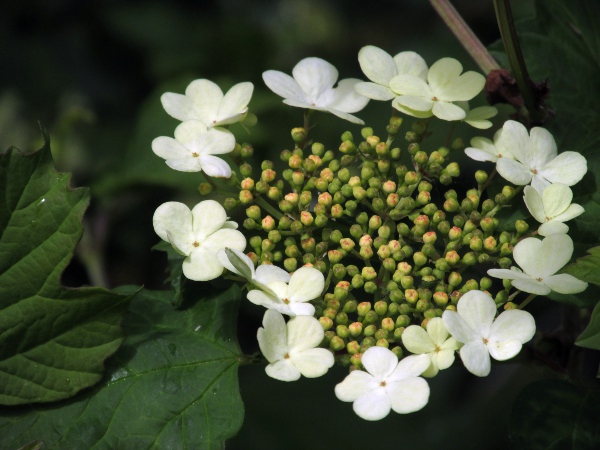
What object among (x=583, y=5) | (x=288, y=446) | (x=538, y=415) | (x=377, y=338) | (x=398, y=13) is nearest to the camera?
(x=377, y=338)

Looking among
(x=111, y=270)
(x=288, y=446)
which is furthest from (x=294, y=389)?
(x=111, y=270)

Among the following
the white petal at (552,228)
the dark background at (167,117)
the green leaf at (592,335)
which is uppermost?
the white petal at (552,228)

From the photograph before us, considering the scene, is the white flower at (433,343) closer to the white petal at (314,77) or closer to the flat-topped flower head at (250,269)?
the flat-topped flower head at (250,269)

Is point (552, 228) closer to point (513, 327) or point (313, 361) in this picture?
point (513, 327)

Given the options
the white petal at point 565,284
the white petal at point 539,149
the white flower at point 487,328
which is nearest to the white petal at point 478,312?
the white flower at point 487,328

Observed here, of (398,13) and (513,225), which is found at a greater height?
(513,225)

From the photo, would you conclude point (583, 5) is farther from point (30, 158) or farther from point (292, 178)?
point (30, 158)

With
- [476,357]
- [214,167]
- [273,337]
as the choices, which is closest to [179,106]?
[214,167]
